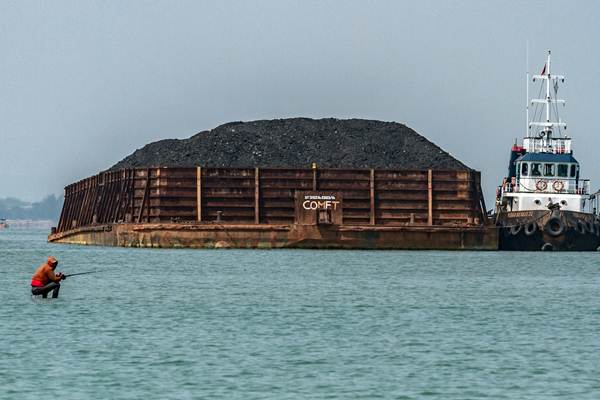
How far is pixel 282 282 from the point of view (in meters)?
46.7

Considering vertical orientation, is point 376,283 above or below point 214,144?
below

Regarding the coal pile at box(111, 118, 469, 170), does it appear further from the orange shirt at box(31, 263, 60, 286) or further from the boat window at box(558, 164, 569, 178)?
the orange shirt at box(31, 263, 60, 286)

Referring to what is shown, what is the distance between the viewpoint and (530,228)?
223 feet

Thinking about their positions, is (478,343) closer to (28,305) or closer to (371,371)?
(371,371)

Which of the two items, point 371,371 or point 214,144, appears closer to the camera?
point 371,371

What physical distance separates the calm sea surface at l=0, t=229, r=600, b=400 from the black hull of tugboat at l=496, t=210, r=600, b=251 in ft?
46.5

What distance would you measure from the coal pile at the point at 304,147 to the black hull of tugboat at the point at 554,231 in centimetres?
1795

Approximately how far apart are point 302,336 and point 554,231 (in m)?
39.5

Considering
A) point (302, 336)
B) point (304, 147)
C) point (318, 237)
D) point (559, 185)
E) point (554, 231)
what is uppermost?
point (304, 147)

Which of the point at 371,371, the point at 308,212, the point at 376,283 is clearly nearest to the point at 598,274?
the point at 376,283

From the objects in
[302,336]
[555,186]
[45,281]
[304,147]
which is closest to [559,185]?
[555,186]

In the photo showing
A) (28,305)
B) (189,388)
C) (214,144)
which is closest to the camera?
(189,388)

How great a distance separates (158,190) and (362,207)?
10213mm

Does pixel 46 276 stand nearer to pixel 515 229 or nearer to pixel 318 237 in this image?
pixel 318 237
